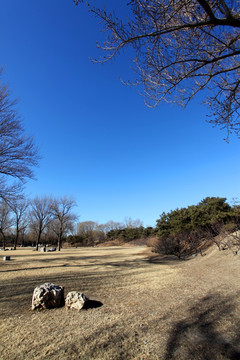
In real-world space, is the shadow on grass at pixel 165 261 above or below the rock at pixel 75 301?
below

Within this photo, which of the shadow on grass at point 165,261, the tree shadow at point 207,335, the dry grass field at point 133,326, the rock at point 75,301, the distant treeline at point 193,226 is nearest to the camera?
the tree shadow at point 207,335

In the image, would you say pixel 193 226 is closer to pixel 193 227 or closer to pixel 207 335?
pixel 193 227

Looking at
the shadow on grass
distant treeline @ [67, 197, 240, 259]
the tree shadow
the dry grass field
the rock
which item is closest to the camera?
the tree shadow

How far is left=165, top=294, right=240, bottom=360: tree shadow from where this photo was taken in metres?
2.71

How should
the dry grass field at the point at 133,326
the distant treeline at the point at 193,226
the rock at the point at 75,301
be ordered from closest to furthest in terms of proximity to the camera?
the dry grass field at the point at 133,326 < the rock at the point at 75,301 < the distant treeline at the point at 193,226

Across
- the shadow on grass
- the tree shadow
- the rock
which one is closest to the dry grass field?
the tree shadow

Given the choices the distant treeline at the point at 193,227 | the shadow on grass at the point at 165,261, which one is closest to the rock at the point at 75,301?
the shadow on grass at the point at 165,261

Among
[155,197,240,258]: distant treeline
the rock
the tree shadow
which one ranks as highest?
[155,197,240,258]: distant treeline

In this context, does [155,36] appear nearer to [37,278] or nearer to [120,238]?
[37,278]

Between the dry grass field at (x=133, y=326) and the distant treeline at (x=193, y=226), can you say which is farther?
the distant treeline at (x=193, y=226)

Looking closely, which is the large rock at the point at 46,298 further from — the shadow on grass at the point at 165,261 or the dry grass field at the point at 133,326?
the shadow on grass at the point at 165,261

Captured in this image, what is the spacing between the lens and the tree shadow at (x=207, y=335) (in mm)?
2709

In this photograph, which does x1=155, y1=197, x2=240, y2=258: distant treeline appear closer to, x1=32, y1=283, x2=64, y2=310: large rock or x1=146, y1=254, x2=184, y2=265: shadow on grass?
x1=146, y1=254, x2=184, y2=265: shadow on grass

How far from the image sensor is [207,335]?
321 centimetres
